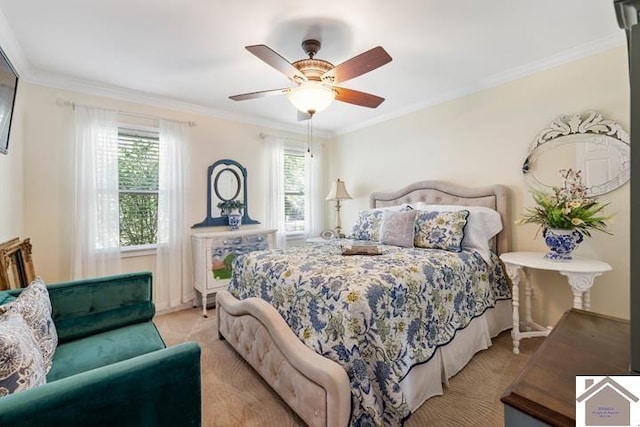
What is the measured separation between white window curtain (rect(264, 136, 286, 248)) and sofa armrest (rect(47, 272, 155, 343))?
2.25 metres

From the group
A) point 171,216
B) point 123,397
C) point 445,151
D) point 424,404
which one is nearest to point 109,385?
point 123,397

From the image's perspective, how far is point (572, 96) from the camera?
255cm

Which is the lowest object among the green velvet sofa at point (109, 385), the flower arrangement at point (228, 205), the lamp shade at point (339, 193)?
the green velvet sofa at point (109, 385)

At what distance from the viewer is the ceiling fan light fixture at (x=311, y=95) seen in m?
2.13

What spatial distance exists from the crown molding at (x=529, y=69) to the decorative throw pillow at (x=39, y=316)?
3.90 metres

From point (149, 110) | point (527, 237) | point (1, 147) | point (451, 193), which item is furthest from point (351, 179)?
point (1, 147)

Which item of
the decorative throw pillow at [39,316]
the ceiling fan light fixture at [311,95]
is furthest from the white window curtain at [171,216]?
the ceiling fan light fixture at [311,95]

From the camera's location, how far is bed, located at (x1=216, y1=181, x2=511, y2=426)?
148 cm

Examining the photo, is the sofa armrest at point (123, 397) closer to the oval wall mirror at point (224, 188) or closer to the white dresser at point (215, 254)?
the white dresser at point (215, 254)

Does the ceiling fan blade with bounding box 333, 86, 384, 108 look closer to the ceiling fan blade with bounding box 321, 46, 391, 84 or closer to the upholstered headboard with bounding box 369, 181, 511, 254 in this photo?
the ceiling fan blade with bounding box 321, 46, 391, 84

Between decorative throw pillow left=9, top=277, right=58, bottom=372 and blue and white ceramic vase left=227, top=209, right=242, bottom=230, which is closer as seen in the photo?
decorative throw pillow left=9, top=277, right=58, bottom=372

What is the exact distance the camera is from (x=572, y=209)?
2.20 meters

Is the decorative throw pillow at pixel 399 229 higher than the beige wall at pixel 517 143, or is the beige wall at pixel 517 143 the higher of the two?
the beige wall at pixel 517 143

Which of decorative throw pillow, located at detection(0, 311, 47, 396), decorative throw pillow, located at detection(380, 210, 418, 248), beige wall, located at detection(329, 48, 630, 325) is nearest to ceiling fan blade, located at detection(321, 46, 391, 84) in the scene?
decorative throw pillow, located at detection(380, 210, 418, 248)
